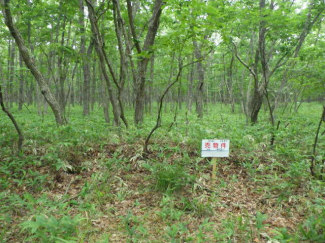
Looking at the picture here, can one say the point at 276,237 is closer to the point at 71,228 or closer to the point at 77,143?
the point at 71,228

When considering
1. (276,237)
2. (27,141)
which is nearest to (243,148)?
(276,237)

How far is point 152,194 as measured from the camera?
368 centimetres

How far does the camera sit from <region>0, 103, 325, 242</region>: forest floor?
108 inches

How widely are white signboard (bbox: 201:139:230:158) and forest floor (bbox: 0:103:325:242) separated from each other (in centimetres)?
52

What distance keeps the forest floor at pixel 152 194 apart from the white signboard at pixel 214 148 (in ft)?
1.71

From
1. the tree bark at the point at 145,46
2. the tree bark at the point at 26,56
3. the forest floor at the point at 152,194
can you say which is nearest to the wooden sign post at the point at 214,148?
the forest floor at the point at 152,194

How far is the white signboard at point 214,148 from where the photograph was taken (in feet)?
12.3

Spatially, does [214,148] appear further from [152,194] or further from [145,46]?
[145,46]

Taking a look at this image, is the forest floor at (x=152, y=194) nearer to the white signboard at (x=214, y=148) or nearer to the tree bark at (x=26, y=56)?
the white signboard at (x=214, y=148)

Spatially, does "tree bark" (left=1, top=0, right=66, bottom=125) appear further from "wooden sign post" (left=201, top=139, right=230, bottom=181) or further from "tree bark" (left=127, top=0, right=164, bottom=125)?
"wooden sign post" (left=201, top=139, right=230, bottom=181)

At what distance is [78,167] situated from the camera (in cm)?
432

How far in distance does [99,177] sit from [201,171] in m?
1.95

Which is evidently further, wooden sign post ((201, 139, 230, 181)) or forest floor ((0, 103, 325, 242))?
wooden sign post ((201, 139, 230, 181))

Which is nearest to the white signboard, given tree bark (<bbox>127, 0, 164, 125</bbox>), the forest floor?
the forest floor
